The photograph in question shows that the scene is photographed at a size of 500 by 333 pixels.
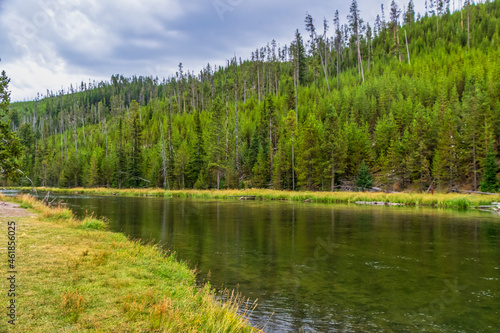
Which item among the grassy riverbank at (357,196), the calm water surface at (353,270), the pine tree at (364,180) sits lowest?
the calm water surface at (353,270)

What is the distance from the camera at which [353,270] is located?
12852 mm

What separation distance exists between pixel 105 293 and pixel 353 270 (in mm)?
9275

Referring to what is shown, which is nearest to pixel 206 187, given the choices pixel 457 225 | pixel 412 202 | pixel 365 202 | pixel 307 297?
pixel 365 202

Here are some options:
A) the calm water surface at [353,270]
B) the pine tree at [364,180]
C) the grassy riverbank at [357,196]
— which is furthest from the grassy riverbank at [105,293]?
the pine tree at [364,180]

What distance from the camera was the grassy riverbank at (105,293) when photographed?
585cm

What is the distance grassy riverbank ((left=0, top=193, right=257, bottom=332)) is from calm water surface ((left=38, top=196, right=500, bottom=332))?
174 centimetres

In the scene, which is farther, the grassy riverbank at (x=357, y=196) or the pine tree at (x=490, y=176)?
the pine tree at (x=490, y=176)

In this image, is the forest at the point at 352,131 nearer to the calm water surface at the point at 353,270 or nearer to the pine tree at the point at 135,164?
the pine tree at the point at 135,164

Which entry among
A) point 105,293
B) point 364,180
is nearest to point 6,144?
point 105,293

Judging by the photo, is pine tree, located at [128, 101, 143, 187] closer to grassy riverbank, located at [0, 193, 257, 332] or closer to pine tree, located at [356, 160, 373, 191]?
pine tree, located at [356, 160, 373, 191]

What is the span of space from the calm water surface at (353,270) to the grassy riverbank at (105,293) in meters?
1.74

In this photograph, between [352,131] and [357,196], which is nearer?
[357,196]

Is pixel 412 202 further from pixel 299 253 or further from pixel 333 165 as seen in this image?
pixel 299 253

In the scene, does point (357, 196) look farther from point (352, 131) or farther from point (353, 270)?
point (353, 270)
